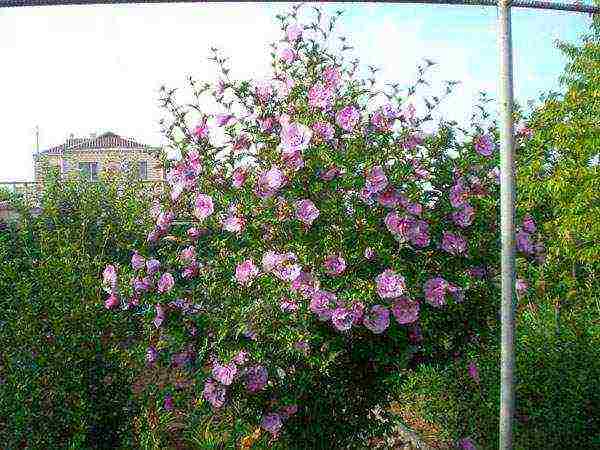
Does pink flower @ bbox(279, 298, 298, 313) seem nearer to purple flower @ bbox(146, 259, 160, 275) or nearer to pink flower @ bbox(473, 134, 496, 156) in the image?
purple flower @ bbox(146, 259, 160, 275)

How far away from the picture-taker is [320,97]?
2.98m

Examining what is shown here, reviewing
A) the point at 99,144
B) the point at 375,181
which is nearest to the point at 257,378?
the point at 375,181

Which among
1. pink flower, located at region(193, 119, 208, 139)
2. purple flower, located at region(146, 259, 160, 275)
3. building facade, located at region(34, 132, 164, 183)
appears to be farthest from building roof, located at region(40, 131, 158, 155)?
purple flower, located at region(146, 259, 160, 275)

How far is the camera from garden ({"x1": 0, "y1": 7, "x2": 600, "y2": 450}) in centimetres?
283

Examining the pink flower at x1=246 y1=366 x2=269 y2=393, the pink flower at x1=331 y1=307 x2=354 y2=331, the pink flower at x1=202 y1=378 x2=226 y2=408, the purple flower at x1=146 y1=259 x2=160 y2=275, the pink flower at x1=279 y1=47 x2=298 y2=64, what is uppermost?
the pink flower at x1=279 y1=47 x2=298 y2=64

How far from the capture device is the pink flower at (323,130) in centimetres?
290

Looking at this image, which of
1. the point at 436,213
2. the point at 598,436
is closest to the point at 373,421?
the point at 436,213

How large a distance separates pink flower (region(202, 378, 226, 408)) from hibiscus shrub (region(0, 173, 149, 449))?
29.7 inches

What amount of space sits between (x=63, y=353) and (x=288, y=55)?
176 centimetres

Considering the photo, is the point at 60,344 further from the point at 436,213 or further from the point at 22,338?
the point at 436,213

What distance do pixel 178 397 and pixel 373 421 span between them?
90cm

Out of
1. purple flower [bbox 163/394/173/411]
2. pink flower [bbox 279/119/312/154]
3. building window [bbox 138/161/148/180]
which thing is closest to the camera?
pink flower [bbox 279/119/312/154]

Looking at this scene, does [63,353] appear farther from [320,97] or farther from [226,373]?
[320,97]

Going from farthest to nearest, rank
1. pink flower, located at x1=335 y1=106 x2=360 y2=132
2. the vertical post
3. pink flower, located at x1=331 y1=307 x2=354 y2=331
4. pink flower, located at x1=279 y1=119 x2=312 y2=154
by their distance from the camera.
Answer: pink flower, located at x1=335 y1=106 x2=360 y2=132, pink flower, located at x1=279 y1=119 x2=312 y2=154, pink flower, located at x1=331 y1=307 x2=354 y2=331, the vertical post
